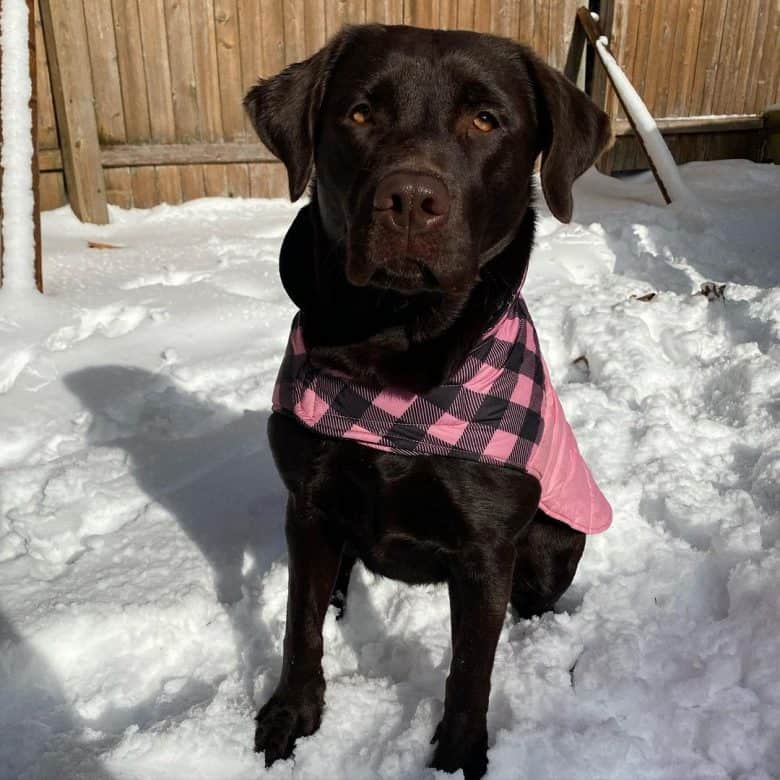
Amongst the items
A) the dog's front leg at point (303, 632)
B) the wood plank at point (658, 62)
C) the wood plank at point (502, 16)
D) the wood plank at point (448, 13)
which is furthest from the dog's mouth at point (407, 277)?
the wood plank at point (658, 62)

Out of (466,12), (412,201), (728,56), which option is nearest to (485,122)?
(412,201)

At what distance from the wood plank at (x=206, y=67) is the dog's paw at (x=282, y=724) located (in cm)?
413

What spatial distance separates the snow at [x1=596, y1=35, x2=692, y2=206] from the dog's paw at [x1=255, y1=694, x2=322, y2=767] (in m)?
4.31

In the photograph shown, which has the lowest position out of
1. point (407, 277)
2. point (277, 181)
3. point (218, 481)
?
point (218, 481)

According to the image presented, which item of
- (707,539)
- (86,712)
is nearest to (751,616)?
(707,539)

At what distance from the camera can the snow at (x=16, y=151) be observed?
10.5 ft

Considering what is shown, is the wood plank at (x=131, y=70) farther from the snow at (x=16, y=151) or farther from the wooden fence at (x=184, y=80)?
the snow at (x=16, y=151)

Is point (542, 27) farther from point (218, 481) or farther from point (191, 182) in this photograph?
point (218, 481)

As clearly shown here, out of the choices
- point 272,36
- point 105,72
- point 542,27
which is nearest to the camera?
point 105,72

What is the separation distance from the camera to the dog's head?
1362 millimetres

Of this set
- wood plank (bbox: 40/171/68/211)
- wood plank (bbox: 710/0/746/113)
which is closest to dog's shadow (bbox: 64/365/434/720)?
wood plank (bbox: 40/171/68/211)

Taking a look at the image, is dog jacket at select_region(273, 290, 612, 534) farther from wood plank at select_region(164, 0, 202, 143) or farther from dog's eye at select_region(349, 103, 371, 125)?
wood plank at select_region(164, 0, 202, 143)

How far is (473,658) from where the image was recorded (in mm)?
1551

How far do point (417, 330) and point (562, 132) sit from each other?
0.53 m
